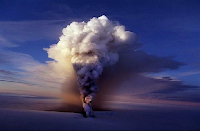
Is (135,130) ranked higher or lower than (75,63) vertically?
lower

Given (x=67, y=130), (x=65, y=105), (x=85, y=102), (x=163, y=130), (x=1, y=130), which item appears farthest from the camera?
(x=65, y=105)

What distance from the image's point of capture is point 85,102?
92.2 m

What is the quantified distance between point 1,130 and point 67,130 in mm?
15905

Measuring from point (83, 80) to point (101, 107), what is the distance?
1937 inches

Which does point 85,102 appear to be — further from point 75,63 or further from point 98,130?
point 98,130

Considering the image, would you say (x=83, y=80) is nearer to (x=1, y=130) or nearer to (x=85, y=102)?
(x=85, y=102)

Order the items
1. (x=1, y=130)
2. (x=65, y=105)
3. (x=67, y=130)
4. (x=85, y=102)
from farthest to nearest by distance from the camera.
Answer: (x=65, y=105) < (x=85, y=102) < (x=67, y=130) < (x=1, y=130)

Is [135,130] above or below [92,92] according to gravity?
below

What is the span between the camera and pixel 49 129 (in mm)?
53156

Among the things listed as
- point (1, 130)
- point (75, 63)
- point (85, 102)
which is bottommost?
point (1, 130)

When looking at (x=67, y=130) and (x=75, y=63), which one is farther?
(x=75, y=63)

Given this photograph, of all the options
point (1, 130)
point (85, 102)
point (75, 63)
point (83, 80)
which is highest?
point (75, 63)

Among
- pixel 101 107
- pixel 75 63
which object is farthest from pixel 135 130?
pixel 101 107

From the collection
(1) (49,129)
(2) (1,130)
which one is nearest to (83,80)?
(1) (49,129)
